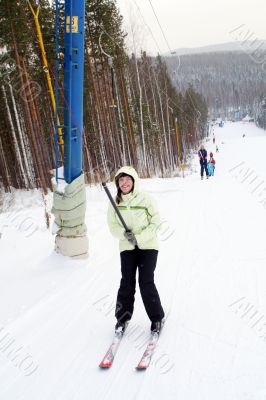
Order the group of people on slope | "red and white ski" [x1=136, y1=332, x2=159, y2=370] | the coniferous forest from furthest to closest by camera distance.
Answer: the group of people on slope → the coniferous forest → "red and white ski" [x1=136, y1=332, x2=159, y2=370]

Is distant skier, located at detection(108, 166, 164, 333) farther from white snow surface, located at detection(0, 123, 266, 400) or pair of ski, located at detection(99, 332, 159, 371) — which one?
white snow surface, located at detection(0, 123, 266, 400)

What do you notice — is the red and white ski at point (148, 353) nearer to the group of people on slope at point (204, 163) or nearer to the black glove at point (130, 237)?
the black glove at point (130, 237)

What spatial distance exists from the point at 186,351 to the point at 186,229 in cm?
461

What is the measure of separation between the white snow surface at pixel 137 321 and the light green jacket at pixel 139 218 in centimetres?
102

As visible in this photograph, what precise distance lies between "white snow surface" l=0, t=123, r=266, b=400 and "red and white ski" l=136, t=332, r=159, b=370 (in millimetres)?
55

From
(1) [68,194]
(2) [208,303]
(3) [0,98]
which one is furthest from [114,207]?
(3) [0,98]

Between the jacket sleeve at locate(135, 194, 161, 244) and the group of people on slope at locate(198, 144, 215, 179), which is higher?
the jacket sleeve at locate(135, 194, 161, 244)

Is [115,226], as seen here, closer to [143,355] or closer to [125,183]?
[125,183]

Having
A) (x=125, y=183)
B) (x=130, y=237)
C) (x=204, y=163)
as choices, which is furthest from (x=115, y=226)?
Answer: (x=204, y=163)

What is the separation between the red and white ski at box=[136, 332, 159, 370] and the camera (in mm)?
3203

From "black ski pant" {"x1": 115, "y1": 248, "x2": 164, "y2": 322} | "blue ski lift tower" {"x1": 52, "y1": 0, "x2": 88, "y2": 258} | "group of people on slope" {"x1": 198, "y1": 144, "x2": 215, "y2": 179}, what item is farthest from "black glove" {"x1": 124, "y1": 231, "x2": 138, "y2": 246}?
"group of people on slope" {"x1": 198, "y1": 144, "x2": 215, "y2": 179}

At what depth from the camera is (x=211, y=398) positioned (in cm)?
274

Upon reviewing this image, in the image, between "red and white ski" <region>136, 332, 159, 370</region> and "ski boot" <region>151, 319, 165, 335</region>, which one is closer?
"red and white ski" <region>136, 332, 159, 370</region>

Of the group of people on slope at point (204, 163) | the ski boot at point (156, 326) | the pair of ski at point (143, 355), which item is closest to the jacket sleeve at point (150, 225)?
the ski boot at point (156, 326)
